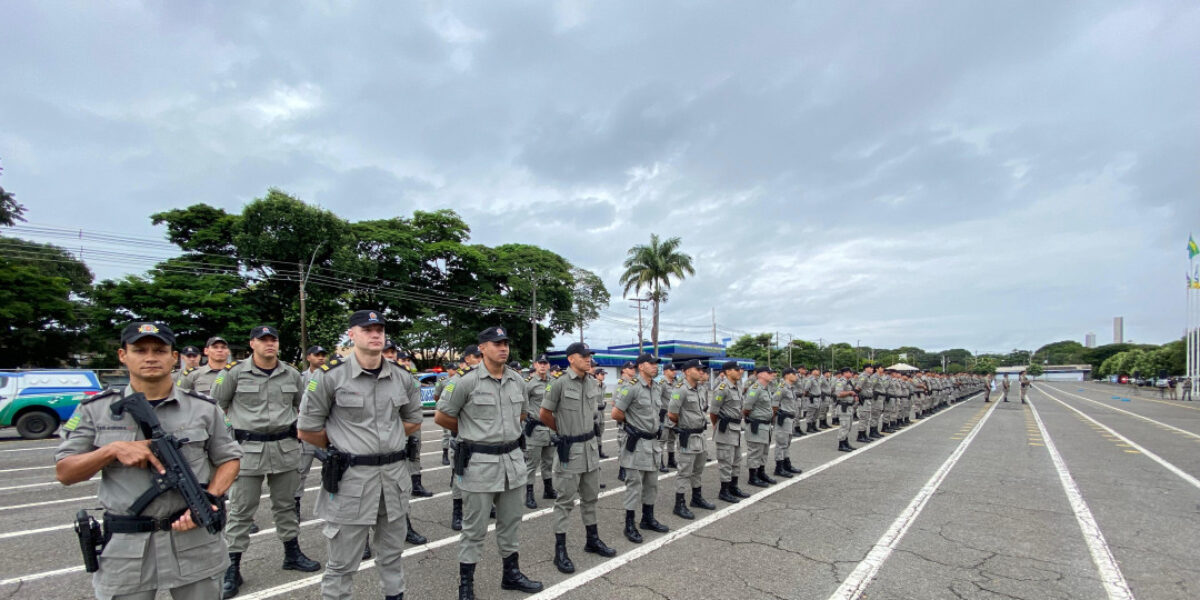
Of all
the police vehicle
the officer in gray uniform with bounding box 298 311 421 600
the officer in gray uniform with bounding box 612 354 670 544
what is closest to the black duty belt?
the officer in gray uniform with bounding box 298 311 421 600

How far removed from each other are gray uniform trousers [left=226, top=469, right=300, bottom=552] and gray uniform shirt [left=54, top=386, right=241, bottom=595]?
170 cm

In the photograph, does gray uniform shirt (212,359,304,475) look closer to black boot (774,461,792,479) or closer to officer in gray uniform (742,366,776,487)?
officer in gray uniform (742,366,776,487)

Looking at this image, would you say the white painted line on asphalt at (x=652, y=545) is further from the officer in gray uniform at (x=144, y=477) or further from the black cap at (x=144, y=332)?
the black cap at (x=144, y=332)

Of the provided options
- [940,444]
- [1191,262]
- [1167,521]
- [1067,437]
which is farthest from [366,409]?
[1191,262]

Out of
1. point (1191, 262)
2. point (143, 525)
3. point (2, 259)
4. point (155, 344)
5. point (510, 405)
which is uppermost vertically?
point (1191, 262)

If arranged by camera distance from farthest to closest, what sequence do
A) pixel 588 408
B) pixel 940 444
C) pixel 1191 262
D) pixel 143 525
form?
pixel 1191 262 → pixel 940 444 → pixel 588 408 → pixel 143 525

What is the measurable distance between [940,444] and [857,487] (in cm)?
630

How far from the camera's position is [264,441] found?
14.8ft

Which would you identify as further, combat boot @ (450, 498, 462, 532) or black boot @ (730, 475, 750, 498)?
black boot @ (730, 475, 750, 498)

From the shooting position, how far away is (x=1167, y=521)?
20.1 feet

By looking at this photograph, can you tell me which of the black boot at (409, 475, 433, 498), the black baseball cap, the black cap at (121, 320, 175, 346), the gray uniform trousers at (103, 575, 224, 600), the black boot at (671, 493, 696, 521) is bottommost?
the black boot at (409, 475, 433, 498)

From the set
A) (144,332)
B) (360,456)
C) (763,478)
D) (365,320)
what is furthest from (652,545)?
(144,332)

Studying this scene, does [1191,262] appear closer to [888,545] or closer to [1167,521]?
[1167,521]

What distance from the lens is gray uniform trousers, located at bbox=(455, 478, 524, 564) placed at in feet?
12.6
